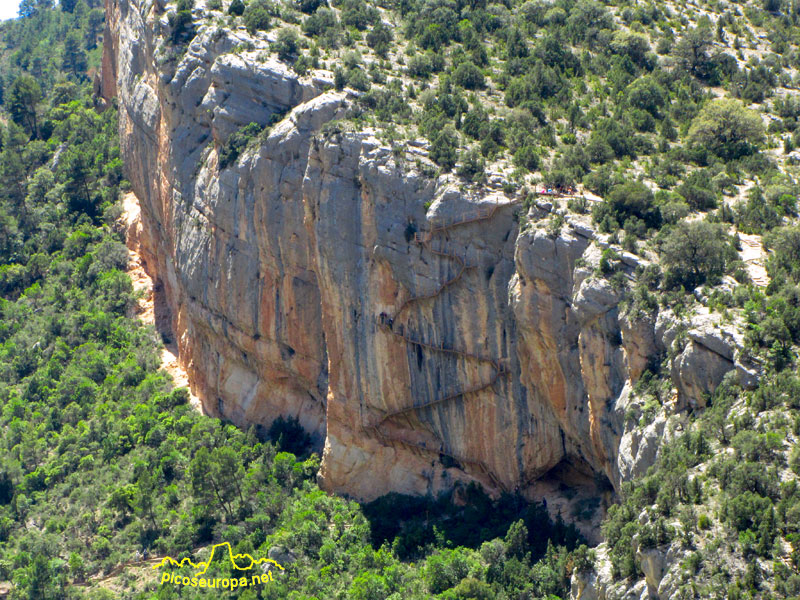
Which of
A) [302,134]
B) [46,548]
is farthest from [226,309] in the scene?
[46,548]

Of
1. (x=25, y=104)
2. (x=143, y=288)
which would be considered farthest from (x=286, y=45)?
(x=25, y=104)

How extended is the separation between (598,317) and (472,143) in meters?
12.7

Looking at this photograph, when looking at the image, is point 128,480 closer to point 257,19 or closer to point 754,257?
point 257,19

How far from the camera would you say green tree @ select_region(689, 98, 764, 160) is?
61.0 m

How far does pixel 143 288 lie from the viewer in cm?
7975

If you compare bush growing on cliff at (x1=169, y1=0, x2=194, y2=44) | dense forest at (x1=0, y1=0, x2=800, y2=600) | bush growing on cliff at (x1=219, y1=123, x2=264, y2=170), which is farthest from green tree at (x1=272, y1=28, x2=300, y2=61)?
bush growing on cliff at (x1=169, y1=0, x2=194, y2=44)

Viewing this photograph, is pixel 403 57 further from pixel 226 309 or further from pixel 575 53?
pixel 226 309

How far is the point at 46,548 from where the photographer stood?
62.3 meters

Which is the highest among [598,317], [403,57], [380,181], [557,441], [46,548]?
[403,57]

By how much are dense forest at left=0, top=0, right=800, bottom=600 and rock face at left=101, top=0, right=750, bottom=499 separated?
1.22 m

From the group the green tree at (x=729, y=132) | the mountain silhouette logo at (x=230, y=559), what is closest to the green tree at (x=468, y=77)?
the green tree at (x=729, y=132)

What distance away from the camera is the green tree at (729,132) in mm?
60969

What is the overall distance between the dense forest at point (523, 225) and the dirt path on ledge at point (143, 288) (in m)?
0.75

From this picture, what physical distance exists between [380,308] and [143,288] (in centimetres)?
2570
